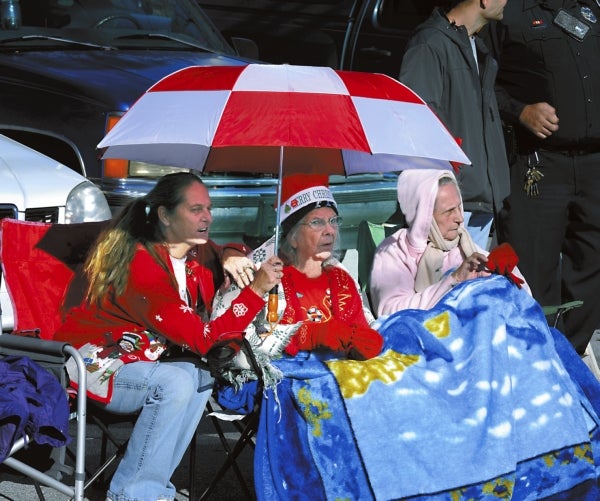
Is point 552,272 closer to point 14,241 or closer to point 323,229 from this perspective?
point 323,229

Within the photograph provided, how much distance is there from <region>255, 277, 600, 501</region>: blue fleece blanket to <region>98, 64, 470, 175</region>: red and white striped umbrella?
657 millimetres

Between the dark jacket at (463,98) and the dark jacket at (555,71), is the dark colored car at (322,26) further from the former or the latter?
the dark jacket at (463,98)

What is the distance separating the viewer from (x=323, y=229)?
5.95 m

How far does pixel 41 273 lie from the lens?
5.93 m

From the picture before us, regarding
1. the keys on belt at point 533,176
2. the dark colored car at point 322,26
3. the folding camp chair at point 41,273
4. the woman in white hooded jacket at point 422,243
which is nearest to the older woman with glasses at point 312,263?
the woman in white hooded jacket at point 422,243

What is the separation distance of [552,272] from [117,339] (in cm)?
315

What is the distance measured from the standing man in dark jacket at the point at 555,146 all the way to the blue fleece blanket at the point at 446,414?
191 centimetres

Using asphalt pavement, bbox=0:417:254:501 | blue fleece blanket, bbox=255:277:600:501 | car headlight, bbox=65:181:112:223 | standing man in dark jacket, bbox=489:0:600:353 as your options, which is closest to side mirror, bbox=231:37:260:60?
standing man in dark jacket, bbox=489:0:600:353

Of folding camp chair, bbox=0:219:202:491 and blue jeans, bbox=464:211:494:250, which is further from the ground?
folding camp chair, bbox=0:219:202:491

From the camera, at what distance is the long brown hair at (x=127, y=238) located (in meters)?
5.51

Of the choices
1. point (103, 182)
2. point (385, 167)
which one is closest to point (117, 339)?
point (385, 167)

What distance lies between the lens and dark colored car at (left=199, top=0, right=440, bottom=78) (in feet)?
43.0

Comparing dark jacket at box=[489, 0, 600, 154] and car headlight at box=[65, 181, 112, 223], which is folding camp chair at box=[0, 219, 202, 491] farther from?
dark jacket at box=[489, 0, 600, 154]

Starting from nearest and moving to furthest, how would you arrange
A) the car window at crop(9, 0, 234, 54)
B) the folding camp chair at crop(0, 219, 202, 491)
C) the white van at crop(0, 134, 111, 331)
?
the folding camp chair at crop(0, 219, 202, 491)
the white van at crop(0, 134, 111, 331)
the car window at crop(9, 0, 234, 54)
